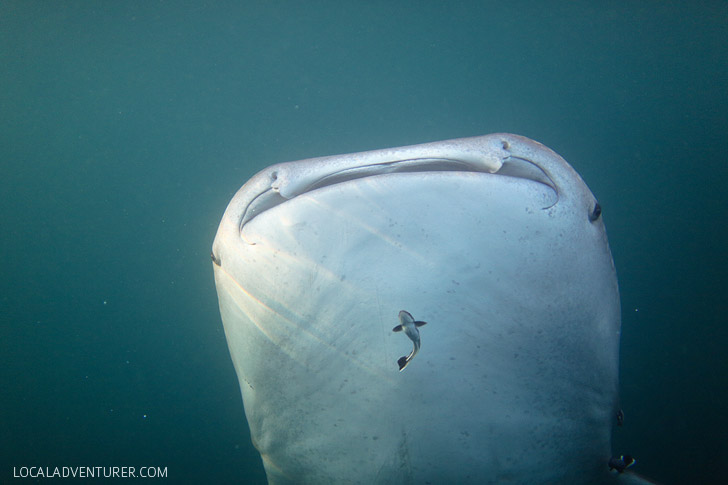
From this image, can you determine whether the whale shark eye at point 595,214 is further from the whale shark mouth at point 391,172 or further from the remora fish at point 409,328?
the remora fish at point 409,328

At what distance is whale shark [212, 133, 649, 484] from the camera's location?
1205mm

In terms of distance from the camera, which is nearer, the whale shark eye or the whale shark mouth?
the whale shark mouth

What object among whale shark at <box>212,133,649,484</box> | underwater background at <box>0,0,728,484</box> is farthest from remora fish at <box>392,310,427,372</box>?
underwater background at <box>0,0,728,484</box>

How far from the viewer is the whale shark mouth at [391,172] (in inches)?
49.2

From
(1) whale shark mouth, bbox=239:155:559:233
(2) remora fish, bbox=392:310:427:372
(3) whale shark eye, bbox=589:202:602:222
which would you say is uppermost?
(1) whale shark mouth, bbox=239:155:559:233

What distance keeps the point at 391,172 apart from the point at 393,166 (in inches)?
1.0

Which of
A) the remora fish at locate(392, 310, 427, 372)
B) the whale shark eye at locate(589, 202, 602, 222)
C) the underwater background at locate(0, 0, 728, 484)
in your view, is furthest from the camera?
the underwater background at locate(0, 0, 728, 484)

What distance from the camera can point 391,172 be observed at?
4.11ft

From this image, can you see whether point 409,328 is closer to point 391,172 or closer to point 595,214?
point 391,172

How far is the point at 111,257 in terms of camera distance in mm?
7277

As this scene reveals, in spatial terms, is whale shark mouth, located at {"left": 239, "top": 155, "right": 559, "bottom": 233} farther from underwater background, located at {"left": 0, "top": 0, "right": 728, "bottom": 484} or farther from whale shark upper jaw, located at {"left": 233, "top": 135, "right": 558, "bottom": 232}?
underwater background, located at {"left": 0, "top": 0, "right": 728, "bottom": 484}

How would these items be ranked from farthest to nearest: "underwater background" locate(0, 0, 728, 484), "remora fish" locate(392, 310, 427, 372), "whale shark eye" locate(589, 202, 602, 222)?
"underwater background" locate(0, 0, 728, 484), "whale shark eye" locate(589, 202, 602, 222), "remora fish" locate(392, 310, 427, 372)

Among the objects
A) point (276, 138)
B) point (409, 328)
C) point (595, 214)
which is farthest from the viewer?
point (276, 138)

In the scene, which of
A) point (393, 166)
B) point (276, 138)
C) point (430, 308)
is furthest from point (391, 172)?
point (276, 138)
